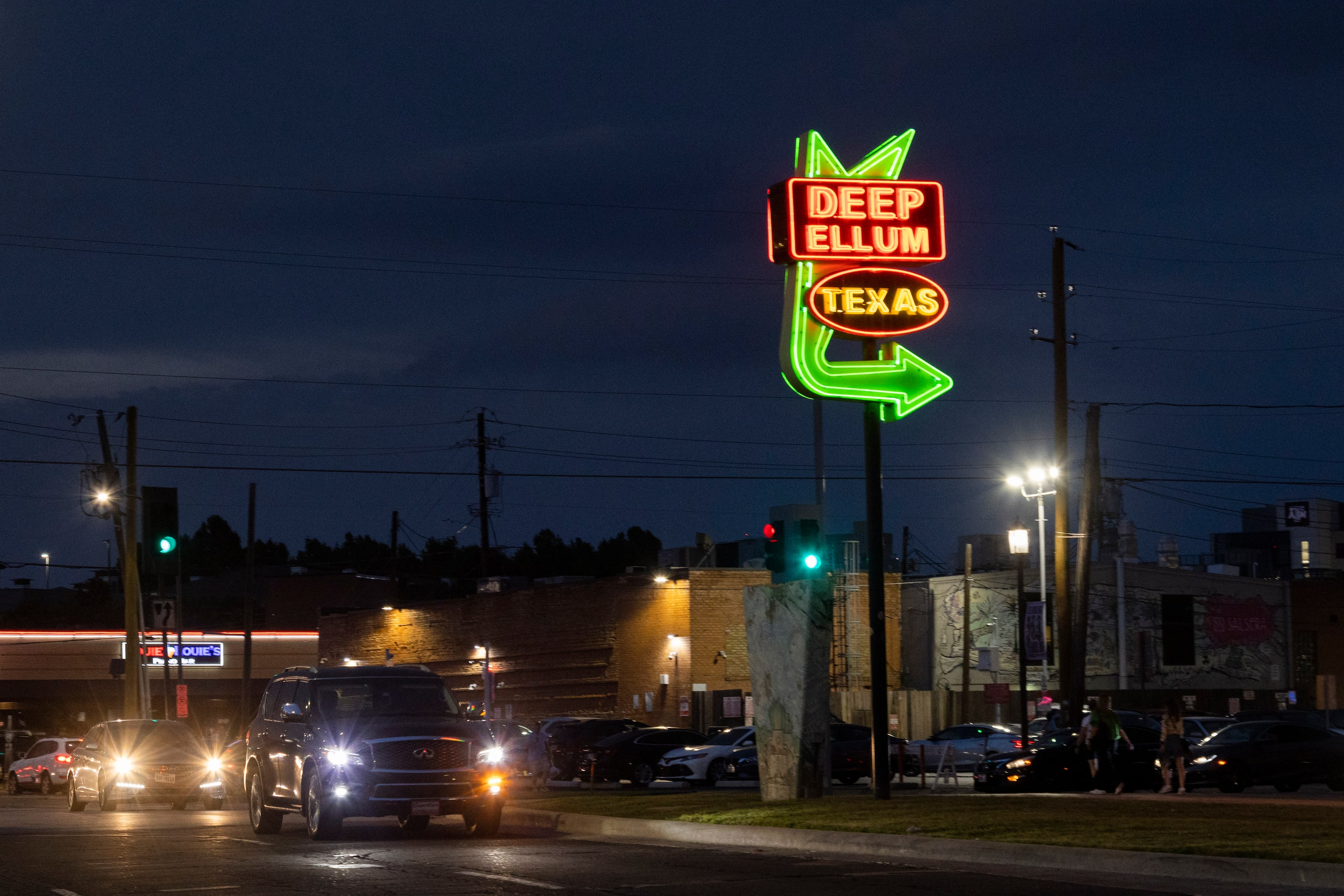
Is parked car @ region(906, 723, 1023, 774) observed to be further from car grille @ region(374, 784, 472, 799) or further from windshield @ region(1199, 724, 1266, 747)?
car grille @ region(374, 784, 472, 799)

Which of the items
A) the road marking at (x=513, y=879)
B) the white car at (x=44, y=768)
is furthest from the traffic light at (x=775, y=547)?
the white car at (x=44, y=768)

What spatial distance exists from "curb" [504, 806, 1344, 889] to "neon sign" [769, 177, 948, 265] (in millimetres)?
9076

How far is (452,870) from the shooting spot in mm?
14539

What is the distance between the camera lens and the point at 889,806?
20.0 m

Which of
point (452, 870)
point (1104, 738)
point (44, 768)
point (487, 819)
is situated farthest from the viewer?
point (44, 768)

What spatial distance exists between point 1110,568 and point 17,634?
168 ft

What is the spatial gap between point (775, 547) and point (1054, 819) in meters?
7.26

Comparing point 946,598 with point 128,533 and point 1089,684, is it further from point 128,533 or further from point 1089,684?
point 128,533

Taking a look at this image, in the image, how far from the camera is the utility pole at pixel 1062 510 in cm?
3825

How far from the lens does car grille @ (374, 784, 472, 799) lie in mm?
18312

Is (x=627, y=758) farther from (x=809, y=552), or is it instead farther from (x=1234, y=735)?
(x=809, y=552)

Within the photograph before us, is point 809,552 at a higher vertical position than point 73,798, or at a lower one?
higher

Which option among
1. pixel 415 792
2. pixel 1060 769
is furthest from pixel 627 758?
pixel 415 792

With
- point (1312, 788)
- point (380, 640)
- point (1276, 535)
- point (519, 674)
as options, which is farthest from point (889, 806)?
point (1276, 535)
